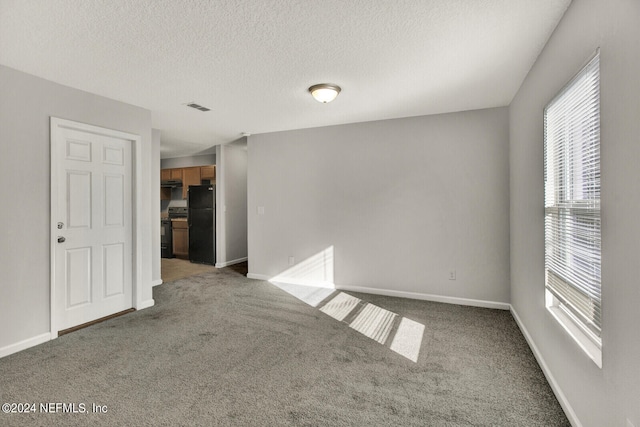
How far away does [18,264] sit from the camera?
2.77 metres

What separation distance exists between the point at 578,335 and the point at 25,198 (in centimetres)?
423

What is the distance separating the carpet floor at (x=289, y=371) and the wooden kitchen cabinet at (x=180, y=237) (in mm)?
3514

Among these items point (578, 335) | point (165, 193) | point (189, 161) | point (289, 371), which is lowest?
point (289, 371)

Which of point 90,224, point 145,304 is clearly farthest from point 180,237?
point 90,224

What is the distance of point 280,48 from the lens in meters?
2.43

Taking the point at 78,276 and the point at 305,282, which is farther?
the point at 305,282

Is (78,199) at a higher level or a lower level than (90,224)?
higher

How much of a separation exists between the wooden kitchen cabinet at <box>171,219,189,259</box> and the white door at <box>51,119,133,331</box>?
3.41 meters

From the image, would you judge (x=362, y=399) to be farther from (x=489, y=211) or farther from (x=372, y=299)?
(x=489, y=211)

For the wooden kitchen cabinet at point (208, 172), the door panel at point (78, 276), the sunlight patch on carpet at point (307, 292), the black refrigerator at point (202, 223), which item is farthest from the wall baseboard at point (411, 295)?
the wooden kitchen cabinet at point (208, 172)

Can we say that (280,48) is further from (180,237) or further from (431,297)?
(180,237)

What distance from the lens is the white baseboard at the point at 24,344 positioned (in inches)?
105

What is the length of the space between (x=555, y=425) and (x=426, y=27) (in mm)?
2538

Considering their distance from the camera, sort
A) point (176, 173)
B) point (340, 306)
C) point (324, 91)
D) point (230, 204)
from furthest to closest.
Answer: point (176, 173) < point (230, 204) < point (340, 306) < point (324, 91)
